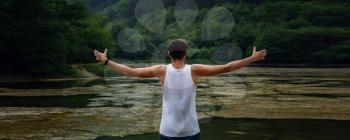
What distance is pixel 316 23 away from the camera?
126 metres

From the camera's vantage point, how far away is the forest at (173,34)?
62031 mm

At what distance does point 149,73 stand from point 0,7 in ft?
182

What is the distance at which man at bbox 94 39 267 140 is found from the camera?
5.80 meters

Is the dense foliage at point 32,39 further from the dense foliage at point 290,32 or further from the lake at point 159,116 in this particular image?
the dense foliage at point 290,32

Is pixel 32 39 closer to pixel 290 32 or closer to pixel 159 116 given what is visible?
pixel 159 116

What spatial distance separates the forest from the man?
5540 centimetres

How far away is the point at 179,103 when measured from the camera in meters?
5.83

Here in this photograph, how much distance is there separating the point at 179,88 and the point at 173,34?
179 m

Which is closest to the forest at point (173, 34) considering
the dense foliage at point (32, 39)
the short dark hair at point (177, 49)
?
the dense foliage at point (32, 39)

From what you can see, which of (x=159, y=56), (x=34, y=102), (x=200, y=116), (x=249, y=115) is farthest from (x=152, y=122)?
(x=159, y=56)

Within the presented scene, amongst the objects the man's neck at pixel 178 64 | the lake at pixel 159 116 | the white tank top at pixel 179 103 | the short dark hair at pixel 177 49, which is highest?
the short dark hair at pixel 177 49

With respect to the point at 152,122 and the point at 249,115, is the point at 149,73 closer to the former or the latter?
the point at 152,122

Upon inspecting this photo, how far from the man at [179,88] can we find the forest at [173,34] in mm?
55400

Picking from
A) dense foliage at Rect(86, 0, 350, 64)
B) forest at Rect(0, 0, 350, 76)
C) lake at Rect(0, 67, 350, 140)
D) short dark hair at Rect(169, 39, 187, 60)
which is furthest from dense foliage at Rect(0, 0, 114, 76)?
dense foliage at Rect(86, 0, 350, 64)
